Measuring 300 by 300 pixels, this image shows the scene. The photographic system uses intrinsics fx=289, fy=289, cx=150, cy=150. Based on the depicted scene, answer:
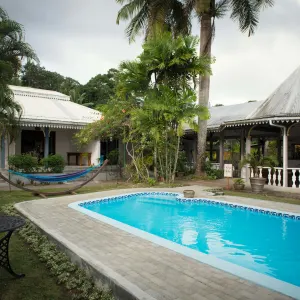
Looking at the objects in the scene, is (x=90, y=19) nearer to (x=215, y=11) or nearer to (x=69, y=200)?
(x=215, y=11)

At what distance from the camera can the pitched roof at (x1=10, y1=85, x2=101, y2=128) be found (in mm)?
16234

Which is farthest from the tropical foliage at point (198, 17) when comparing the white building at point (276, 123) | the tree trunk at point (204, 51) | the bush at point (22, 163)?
the bush at point (22, 163)

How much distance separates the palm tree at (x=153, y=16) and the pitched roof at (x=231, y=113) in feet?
19.3

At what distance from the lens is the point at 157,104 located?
12852 mm

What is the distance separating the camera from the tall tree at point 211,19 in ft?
52.6

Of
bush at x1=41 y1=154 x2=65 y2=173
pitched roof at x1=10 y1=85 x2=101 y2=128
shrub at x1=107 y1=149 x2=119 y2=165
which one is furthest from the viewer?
shrub at x1=107 y1=149 x2=119 y2=165

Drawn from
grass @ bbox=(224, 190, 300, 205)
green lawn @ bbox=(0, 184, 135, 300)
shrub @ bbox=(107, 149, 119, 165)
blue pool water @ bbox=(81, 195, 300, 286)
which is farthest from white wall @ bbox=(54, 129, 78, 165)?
green lawn @ bbox=(0, 184, 135, 300)

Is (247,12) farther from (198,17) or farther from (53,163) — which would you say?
(53,163)

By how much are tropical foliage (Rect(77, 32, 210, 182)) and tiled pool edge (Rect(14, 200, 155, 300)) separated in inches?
336

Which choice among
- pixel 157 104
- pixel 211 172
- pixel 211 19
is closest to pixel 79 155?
pixel 157 104

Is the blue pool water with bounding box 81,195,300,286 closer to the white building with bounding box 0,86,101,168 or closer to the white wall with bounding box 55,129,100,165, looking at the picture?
Answer: the white building with bounding box 0,86,101,168

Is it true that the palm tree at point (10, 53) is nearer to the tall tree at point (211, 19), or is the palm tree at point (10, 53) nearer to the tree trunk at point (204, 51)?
the tree trunk at point (204, 51)

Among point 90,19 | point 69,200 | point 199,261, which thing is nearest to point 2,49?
point 90,19

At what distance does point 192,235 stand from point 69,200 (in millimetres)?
4399
